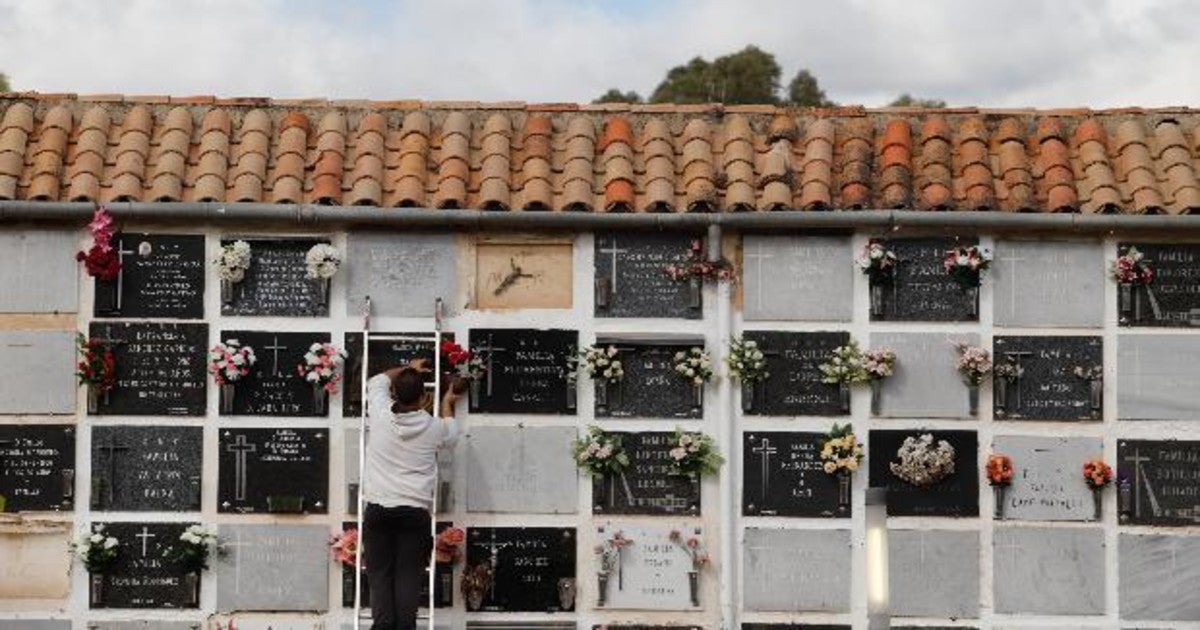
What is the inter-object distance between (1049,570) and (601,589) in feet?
8.79

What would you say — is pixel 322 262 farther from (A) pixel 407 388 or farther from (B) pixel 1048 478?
(B) pixel 1048 478

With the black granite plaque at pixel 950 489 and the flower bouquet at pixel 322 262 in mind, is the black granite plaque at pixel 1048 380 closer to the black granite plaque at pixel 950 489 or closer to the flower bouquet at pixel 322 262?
the black granite plaque at pixel 950 489

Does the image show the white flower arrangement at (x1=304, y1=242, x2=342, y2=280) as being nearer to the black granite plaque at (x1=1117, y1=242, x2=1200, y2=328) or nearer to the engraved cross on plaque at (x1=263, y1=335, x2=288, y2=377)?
the engraved cross on plaque at (x1=263, y1=335, x2=288, y2=377)

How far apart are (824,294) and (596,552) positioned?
2.08 m

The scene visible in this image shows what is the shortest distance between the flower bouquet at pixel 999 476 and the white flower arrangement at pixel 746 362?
145 cm

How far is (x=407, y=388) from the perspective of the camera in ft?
26.6

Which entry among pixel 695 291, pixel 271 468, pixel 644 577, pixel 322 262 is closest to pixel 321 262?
pixel 322 262

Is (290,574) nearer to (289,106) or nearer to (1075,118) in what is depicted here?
(289,106)

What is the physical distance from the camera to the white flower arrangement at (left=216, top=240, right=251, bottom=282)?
8805mm

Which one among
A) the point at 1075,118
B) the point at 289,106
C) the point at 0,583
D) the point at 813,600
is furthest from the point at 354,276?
the point at 1075,118

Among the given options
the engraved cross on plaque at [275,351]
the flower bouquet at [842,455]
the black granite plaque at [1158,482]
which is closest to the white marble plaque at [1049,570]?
the black granite plaque at [1158,482]

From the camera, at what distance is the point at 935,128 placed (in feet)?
30.7

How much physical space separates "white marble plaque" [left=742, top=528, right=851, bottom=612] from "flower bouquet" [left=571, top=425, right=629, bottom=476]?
916 mm

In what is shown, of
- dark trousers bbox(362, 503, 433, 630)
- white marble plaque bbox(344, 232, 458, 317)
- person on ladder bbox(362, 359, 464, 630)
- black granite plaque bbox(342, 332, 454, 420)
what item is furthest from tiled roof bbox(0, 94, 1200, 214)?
dark trousers bbox(362, 503, 433, 630)
